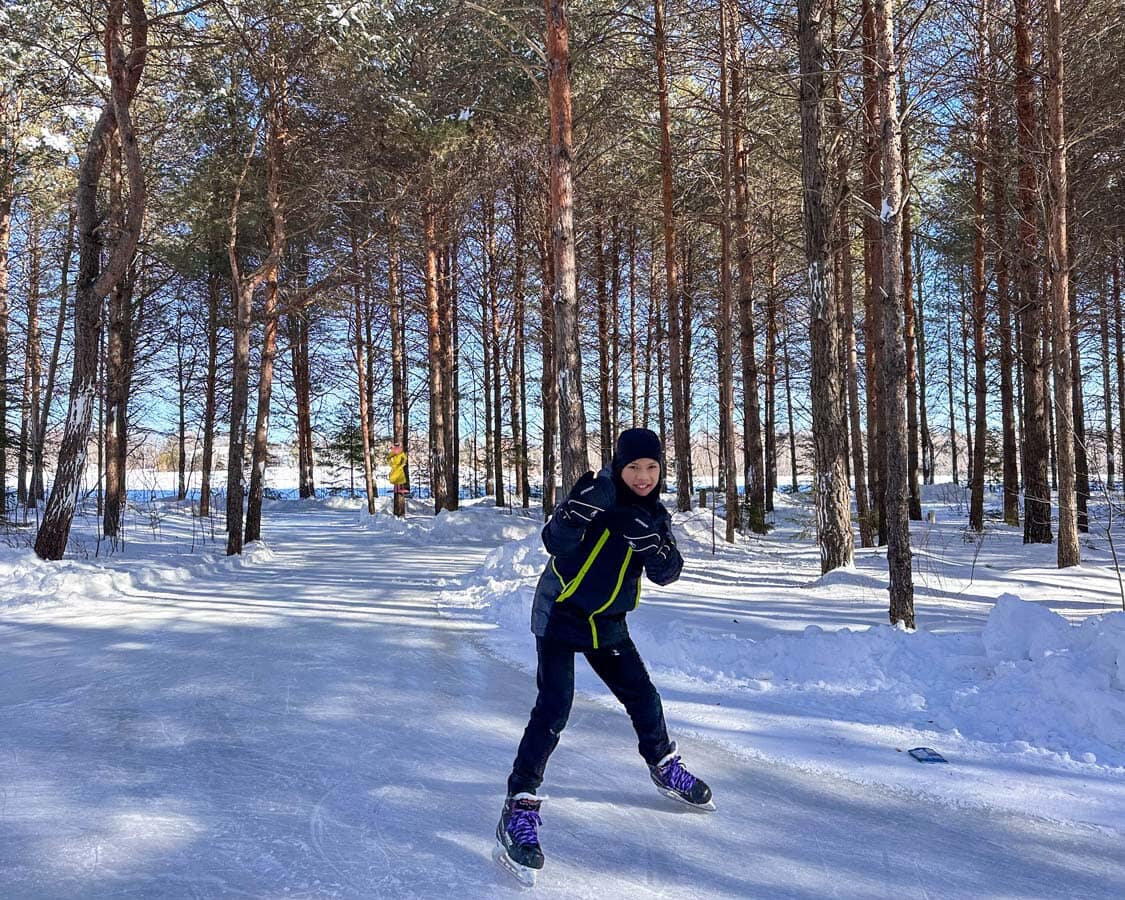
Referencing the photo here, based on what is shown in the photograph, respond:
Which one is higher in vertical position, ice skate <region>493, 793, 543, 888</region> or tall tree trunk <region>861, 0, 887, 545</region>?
tall tree trunk <region>861, 0, 887, 545</region>

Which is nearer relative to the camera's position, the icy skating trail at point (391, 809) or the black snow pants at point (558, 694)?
the icy skating trail at point (391, 809)

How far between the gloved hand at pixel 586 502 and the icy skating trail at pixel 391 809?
128cm

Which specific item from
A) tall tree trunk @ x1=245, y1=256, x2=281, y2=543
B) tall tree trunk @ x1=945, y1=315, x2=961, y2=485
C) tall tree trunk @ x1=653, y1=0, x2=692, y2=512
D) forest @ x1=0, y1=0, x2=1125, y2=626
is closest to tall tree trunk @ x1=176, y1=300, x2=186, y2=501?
forest @ x1=0, y1=0, x2=1125, y2=626

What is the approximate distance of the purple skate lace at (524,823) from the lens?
8.32 feet

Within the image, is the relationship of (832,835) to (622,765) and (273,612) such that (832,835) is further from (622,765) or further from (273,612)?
(273,612)

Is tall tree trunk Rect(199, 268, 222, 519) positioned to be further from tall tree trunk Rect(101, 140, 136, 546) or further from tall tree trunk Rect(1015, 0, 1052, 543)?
tall tree trunk Rect(1015, 0, 1052, 543)

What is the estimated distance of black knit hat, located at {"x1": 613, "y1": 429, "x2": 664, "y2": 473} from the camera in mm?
2652

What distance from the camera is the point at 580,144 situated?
597 inches

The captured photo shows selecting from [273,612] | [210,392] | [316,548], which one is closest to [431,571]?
[273,612]

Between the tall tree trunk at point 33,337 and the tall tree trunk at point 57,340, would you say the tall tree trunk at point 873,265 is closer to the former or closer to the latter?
the tall tree trunk at point 57,340

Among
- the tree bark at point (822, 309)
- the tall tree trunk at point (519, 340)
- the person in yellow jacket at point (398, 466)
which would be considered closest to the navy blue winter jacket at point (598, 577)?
the tree bark at point (822, 309)

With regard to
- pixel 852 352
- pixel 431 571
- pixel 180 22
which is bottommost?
pixel 431 571

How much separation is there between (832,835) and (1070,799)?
1.19 m

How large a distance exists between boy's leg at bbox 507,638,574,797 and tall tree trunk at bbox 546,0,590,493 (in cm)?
637
